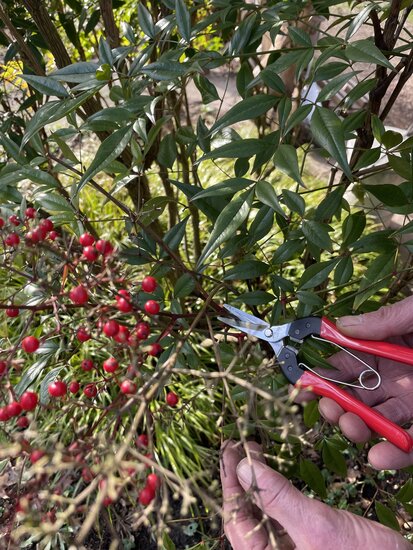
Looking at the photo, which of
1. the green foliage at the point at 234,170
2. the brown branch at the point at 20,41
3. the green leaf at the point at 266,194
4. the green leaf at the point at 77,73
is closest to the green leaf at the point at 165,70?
the green foliage at the point at 234,170

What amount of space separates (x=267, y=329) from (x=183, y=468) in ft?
3.07

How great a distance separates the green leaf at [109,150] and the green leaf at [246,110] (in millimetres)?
143

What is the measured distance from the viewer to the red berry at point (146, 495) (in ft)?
1.89

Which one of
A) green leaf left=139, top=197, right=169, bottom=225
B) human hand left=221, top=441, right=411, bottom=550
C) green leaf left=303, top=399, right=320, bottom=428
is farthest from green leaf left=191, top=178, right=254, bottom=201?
green leaf left=303, top=399, right=320, bottom=428

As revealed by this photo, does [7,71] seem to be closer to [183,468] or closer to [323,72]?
[323,72]

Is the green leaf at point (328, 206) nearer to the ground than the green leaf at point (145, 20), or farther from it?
nearer to the ground

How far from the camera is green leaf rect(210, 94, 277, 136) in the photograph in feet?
2.61

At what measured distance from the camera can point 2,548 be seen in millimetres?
648

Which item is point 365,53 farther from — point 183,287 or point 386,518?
point 386,518

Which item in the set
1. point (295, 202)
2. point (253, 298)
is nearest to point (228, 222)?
point (295, 202)

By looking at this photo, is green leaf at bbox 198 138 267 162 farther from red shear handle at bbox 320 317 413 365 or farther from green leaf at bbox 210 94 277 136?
red shear handle at bbox 320 317 413 365

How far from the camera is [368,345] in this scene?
96 cm

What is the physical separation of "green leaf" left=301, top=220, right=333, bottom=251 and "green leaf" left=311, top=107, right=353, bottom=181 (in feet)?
0.66

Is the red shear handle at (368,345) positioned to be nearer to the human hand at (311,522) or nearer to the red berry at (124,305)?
the human hand at (311,522)
